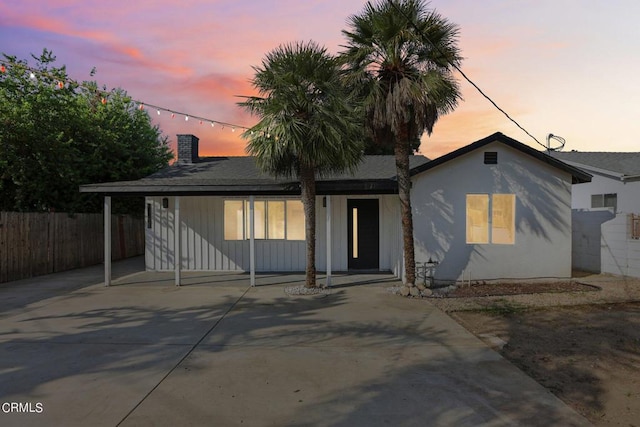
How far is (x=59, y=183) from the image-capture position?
14289mm

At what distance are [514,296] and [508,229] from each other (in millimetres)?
2459

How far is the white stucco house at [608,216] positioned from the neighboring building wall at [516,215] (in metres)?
2.14

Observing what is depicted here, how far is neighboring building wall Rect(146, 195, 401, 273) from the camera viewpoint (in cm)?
1226

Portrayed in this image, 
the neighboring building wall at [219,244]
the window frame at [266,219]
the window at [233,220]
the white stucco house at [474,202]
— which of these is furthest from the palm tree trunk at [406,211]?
the window at [233,220]

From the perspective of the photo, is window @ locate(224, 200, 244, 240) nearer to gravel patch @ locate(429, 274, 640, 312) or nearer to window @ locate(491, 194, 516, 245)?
gravel patch @ locate(429, 274, 640, 312)

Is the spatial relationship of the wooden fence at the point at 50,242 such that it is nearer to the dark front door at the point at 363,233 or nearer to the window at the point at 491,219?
the dark front door at the point at 363,233

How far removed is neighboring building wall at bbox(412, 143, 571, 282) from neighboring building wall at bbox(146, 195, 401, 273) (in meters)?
2.08

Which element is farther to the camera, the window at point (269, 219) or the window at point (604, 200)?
the window at point (604, 200)

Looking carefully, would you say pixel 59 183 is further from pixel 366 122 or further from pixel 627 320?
pixel 627 320

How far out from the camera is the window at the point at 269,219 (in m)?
12.3

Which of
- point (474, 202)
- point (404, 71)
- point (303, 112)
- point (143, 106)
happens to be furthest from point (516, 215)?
point (143, 106)

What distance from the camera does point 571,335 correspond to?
5.91 m

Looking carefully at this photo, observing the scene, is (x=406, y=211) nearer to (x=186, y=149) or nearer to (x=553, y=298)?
(x=553, y=298)

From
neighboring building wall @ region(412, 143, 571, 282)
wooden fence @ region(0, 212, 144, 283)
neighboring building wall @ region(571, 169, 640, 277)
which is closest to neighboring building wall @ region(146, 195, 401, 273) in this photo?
neighboring building wall @ region(412, 143, 571, 282)
